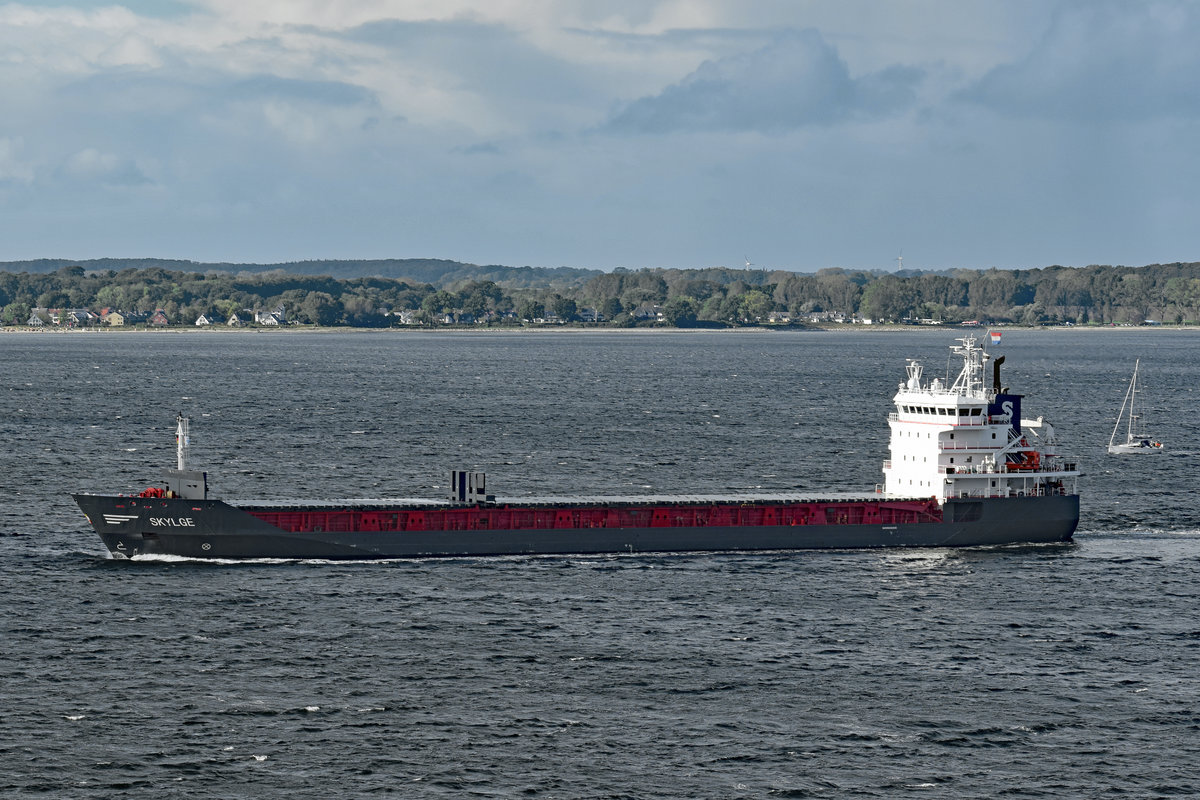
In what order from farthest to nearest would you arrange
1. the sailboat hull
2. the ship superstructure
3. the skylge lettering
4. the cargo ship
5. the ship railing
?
the sailboat hull < the ship railing < the ship superstructure < the cargo ship < the skylge lettering

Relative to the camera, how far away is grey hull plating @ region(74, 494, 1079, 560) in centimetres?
6506

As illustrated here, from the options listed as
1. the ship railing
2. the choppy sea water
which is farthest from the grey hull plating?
the ship railing

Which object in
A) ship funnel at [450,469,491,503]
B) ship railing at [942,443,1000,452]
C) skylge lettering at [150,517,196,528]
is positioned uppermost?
ship railing at [942,443,1000,452]

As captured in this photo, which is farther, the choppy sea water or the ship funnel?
the ship funnel

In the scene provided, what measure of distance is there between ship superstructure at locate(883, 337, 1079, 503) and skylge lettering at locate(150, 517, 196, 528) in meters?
37.4

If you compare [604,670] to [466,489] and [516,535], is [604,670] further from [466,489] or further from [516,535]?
[466,489]

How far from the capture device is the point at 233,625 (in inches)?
2126

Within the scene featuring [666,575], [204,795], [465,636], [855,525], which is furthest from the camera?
[855,525]

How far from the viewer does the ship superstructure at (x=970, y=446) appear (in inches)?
2874

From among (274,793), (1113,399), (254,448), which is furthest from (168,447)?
(1113,399)

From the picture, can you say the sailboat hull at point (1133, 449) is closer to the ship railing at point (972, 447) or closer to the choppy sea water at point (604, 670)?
the choppy sea water at point (604, 670)

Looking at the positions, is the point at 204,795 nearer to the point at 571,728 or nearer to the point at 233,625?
the point at 571,728

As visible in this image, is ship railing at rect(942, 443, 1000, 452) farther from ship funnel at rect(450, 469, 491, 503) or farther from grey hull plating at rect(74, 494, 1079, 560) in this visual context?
ship funnel at rect(450, 469, 491, 503)

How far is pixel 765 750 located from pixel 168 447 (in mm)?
81701
